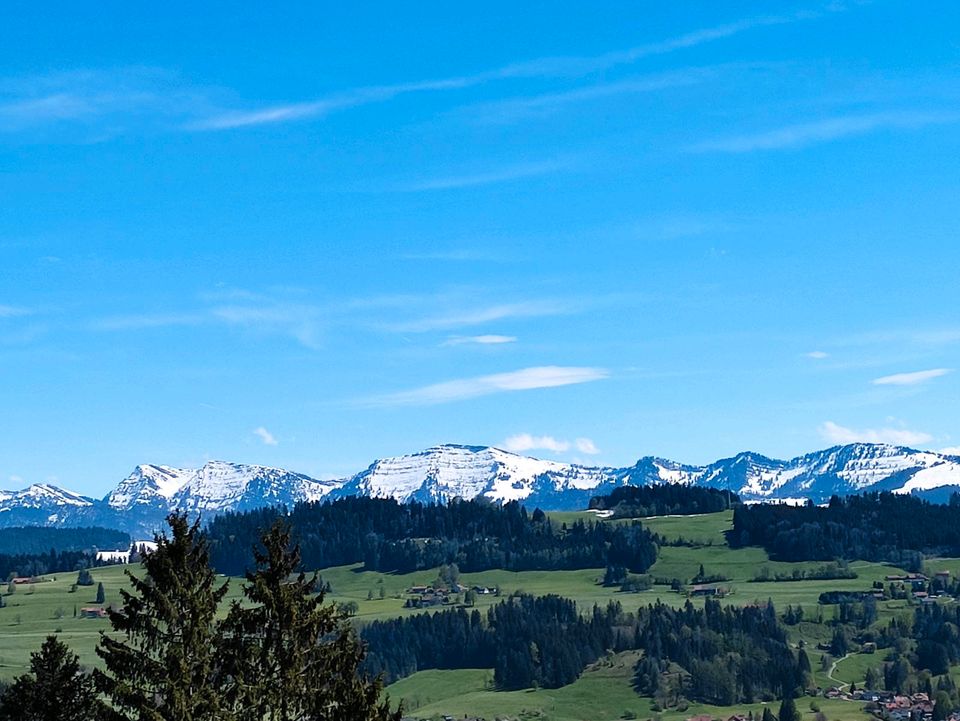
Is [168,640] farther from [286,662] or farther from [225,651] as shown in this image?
[286,662]

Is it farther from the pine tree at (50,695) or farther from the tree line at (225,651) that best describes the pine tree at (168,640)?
the pine tree at (50,695)

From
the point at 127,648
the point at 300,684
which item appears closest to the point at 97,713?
the point at 127,648

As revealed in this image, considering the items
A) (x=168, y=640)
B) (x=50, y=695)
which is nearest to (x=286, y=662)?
(x=168, y=640)

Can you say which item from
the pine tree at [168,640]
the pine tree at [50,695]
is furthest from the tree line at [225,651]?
the pine tree at [50,695]

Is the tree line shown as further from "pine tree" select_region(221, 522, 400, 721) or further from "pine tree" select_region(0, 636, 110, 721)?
"pine tree" select_region(0, 636, 110, 721)

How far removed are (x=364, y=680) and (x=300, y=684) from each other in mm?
2612

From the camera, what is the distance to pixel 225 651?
4300 centimetres

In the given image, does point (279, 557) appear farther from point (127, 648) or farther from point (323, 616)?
point (127, 648)

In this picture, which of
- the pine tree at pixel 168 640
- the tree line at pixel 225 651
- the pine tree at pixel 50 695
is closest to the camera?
the pine tree at pixel 168 640

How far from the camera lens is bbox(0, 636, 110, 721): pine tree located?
163 feet

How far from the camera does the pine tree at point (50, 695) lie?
4966 centimetres

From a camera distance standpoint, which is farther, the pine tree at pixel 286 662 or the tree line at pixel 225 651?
the pine tree at pixel 286 662

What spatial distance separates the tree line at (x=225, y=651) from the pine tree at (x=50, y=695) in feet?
16.6

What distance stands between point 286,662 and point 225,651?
81.9 inches
